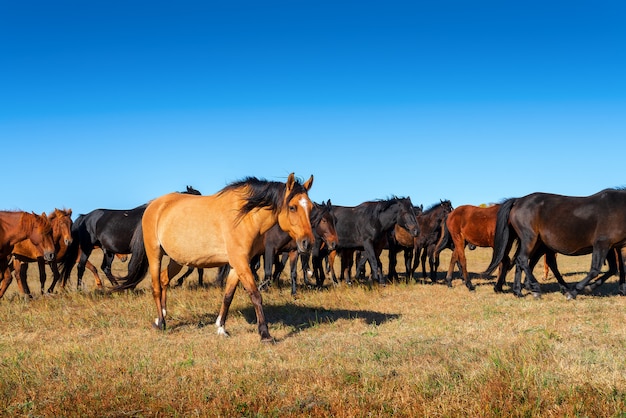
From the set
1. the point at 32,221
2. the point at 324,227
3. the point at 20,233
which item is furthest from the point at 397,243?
the point at 20,233

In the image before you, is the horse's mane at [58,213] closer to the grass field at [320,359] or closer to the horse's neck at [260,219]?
the grass field at [320,359]

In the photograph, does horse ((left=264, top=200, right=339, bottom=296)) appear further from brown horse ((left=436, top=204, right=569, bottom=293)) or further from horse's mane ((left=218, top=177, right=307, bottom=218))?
horse's mane ((left=218, top=177, right=307, bottom=218))

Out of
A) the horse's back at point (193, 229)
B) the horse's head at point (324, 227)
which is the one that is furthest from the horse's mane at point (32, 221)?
the horse's head at point (324, 227)

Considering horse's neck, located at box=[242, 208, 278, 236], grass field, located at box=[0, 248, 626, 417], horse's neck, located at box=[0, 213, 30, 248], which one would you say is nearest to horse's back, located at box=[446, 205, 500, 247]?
grass field, located at box=[0, 248, 626, 417]

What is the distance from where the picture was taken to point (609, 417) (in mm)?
4242

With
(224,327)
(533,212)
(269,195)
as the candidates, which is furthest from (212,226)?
(533,212)

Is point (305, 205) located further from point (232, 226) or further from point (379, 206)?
point (379, 206)

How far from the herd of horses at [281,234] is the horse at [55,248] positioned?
0.03 metres

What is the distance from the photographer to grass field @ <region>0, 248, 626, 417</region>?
4.59 m

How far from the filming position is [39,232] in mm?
11734

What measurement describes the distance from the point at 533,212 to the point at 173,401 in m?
9.29

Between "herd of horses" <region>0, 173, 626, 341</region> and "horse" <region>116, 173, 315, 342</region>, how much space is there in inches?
0.6

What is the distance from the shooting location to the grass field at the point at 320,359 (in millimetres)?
4586

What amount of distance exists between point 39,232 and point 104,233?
290 centimetres
